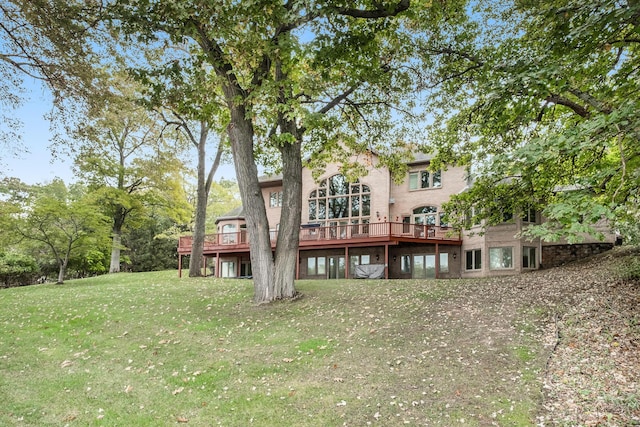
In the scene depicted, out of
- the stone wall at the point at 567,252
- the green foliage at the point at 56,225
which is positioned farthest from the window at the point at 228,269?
the stone wall at the point at 567,252

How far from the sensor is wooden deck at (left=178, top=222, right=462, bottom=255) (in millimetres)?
21266

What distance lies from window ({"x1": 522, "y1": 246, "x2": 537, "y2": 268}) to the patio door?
963 cm

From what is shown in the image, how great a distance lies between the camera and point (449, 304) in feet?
34.2

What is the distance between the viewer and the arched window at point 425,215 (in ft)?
77.9

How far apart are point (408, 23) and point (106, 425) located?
1317cm

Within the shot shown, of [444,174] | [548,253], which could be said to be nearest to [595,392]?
[548,253]

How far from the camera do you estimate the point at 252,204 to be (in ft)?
39.7

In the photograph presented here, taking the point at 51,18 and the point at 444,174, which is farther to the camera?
the point at 444,174

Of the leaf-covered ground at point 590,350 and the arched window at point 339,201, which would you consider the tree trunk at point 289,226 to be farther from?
the arched window at point 339,201

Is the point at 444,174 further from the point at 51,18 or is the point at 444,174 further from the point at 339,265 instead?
the point at 51,18

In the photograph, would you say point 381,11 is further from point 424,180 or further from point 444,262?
point 444,262

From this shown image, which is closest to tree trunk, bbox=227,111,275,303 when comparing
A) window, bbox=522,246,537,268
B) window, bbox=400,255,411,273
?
window, bbox=400,255,411,273

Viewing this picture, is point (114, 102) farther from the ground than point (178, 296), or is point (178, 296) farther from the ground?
point (114, 102)

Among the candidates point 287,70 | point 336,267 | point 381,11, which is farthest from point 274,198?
point 381,11
